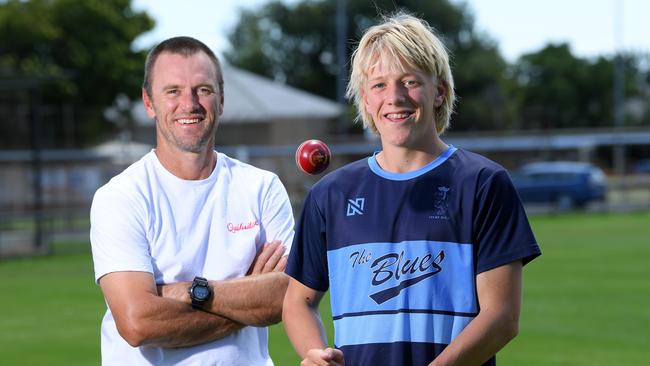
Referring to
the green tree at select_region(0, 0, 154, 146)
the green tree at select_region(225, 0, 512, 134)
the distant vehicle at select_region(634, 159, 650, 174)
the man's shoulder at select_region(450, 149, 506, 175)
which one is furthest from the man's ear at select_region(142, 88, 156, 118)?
the green tree at select_region(225, 0, 512, 134)

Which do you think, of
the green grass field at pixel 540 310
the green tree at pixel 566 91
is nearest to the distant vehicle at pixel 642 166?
the green grass field at pixel 540 310

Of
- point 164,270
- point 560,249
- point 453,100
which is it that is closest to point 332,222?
point 453,100

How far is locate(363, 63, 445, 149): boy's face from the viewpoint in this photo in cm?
409

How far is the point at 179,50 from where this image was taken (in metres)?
4.99

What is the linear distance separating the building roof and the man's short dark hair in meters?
56.5

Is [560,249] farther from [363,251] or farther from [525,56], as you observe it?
[525,56]

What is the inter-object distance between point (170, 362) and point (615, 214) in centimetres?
4042

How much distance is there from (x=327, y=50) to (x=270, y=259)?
88.9m

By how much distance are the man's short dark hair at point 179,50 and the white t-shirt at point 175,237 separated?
1.22ft

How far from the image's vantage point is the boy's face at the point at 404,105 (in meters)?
4.09

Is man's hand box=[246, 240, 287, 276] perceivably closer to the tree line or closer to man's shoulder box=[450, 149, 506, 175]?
man's shoulder box=[450, 149, 506, 175]

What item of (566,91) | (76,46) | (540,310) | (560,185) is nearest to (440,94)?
(540,310)

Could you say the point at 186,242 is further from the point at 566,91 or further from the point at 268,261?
the point at 566,91

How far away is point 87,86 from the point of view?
56562 millimetres
